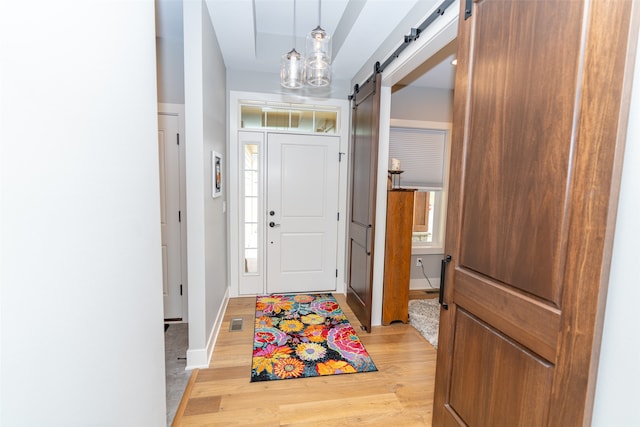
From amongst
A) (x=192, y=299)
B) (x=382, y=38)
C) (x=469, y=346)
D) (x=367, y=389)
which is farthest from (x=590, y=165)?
(x=192, y=299)

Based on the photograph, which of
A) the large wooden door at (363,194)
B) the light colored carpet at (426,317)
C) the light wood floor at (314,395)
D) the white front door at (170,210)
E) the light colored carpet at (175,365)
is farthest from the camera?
the white front door at (170,210)

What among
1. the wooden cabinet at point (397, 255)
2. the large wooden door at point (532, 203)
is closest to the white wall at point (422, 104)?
the wooden cabinet at point (397, 255)

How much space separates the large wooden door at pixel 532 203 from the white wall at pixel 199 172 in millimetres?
1750

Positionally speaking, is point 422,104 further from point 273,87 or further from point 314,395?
point 314,395

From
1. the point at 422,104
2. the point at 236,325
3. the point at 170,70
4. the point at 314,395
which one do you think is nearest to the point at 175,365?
the point at 236,325

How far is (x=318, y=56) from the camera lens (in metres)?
2.04

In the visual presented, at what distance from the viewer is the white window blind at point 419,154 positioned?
12.4ft

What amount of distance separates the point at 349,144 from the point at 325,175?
0.49 m

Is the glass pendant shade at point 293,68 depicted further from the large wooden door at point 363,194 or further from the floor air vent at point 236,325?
the floor air vent at point 236,325

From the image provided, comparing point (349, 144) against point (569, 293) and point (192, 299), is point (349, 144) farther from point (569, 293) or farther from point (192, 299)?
point (569, 293)

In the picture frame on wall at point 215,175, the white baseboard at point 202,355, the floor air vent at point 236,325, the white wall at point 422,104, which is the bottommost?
the floor air vent at point 236,325

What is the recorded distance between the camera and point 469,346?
138cm

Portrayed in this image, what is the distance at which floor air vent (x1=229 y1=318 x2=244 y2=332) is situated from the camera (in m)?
2.87

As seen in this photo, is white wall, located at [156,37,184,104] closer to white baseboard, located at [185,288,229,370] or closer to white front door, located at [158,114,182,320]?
white front door, located at [158,114,182,320]
